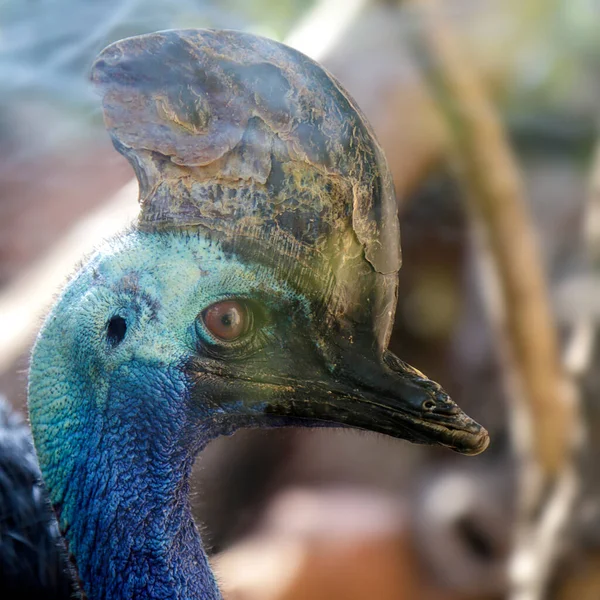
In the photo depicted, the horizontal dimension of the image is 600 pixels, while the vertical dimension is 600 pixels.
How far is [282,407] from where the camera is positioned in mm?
676

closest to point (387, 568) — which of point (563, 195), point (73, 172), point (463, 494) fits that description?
point (463, 494)

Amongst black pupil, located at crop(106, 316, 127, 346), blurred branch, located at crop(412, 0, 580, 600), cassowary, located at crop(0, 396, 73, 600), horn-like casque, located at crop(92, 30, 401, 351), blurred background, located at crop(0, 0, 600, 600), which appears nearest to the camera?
horn-like casque, located at crop(92, 30, 401, 351)

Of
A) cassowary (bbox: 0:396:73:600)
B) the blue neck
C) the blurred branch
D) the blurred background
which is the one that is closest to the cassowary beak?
the blue neck

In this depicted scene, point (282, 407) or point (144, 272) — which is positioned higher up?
point (144, 272)

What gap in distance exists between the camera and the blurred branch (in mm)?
1665

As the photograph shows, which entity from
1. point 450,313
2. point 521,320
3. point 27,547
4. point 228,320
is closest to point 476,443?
point 228,320

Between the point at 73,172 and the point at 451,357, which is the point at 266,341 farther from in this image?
the point at 451,357

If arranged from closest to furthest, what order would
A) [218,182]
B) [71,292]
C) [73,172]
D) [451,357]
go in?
[218,182], [71,292], [73,172], [451,357]

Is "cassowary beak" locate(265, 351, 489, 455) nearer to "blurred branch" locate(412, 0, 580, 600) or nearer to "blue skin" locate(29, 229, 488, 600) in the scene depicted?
"blue skin" locate(29, 229, 488, 600)

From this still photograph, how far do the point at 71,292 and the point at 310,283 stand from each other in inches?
8.3

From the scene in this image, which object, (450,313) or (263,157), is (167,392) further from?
(450,313)

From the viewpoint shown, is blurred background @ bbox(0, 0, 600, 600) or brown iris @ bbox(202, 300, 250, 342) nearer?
brown iris @ bbox(202, 300, 250, 342)

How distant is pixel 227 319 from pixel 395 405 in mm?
142

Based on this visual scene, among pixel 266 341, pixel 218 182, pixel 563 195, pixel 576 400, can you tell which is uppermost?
pixel 563 195
